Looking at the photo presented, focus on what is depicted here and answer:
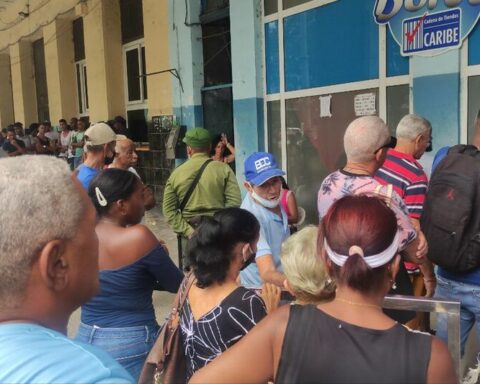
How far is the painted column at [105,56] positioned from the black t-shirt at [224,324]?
9222mm

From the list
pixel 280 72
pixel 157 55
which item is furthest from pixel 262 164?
pixel 157 55

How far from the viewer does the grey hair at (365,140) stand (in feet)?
8.75

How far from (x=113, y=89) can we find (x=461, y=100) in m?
7.81

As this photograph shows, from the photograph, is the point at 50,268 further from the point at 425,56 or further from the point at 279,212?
the point at 425,56

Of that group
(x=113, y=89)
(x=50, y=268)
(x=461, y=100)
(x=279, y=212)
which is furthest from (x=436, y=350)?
(x=113, y=89)

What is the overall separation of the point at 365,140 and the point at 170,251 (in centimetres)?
501

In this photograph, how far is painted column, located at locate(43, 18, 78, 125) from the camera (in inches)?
502

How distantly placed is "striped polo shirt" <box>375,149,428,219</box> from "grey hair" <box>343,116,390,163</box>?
0.71 meters

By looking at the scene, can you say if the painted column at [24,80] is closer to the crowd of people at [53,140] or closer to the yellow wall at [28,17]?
the yellow wall at [28,17]

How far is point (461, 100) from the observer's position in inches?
177

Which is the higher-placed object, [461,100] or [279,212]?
[461,100]

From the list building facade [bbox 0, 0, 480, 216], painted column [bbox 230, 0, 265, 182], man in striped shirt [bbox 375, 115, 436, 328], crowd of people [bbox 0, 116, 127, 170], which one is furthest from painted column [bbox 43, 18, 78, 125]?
man in striped shirt [bbox 375, 115, 436, 328]

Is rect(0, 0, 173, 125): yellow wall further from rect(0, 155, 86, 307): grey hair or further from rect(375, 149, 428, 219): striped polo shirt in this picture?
rect(0, 155, 86, 307): grey hair

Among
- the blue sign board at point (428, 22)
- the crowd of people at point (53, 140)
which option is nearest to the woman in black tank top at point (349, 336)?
the blue sign board at point (428, 22)
